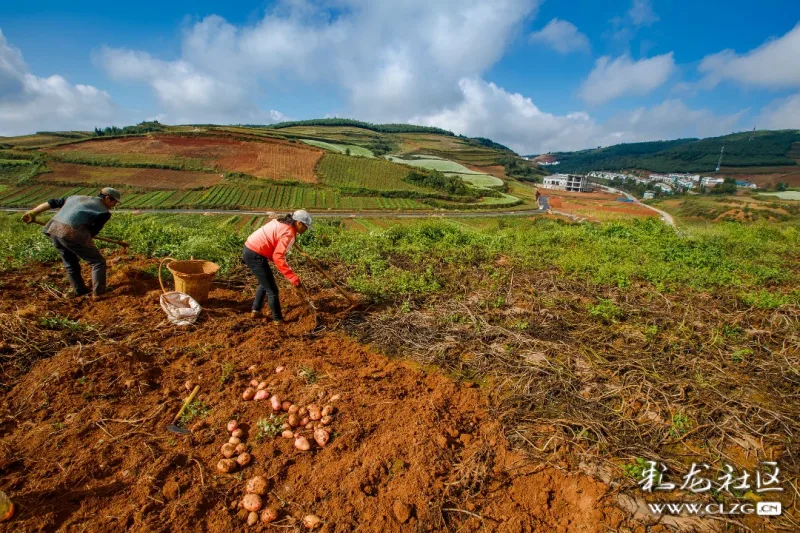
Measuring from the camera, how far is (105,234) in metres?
7.47

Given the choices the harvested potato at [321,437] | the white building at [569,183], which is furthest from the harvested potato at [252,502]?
the white building at [569,183]

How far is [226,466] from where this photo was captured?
2.65 metres

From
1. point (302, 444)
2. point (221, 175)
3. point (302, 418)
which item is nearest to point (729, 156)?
point (221, 175)

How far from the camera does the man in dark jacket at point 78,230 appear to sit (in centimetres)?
466

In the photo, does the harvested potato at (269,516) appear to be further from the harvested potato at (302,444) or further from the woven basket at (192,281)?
the woven basket at (192,281)

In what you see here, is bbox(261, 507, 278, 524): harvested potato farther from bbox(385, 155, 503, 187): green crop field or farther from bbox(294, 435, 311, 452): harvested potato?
bbox(385, 155, 503, 187): green crop field

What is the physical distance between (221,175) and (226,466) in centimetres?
6100

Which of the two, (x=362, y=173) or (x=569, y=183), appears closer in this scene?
(x=362, y=173)

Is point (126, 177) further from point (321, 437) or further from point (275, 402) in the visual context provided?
point (321, 437)

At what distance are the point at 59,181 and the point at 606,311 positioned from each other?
65.0 m

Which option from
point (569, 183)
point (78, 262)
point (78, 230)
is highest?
point (78, 230)

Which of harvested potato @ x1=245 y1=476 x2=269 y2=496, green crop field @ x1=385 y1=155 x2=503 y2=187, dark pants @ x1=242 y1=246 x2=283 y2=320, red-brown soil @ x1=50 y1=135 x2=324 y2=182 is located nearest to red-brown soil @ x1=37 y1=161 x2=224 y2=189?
red-brown soil @ x1=50 y1=135 x2=324 y2=182

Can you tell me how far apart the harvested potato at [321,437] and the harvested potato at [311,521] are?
1.98 feet

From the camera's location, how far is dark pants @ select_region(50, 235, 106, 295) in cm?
477
